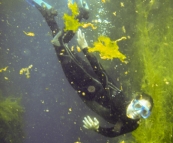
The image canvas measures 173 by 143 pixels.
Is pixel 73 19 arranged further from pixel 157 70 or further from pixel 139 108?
pixel 157 70

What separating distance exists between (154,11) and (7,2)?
16.8 meters

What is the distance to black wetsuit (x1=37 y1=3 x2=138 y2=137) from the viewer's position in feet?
17.1

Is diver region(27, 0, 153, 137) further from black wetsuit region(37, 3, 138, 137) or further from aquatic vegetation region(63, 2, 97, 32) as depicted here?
aquatic vegetation region(63, 2, 97, 32)

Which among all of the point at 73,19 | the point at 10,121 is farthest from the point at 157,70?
the point at 10,121

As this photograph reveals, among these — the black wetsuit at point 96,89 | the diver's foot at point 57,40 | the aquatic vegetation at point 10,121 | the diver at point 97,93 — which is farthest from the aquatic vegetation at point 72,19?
the aquatic vegetation at point 10,121

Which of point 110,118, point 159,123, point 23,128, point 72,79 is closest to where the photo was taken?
point 159,123

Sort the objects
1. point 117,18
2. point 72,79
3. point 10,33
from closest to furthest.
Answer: point 72,79, point 117,18, point 10,33

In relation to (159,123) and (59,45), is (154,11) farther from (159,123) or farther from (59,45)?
(159,123)

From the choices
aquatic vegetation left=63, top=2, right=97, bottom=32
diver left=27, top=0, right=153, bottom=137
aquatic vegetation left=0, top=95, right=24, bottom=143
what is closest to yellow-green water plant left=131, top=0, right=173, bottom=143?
diver left=27, top=0, right=153, bottom=137

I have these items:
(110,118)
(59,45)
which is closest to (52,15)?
(59,45)

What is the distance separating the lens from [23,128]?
1515cm

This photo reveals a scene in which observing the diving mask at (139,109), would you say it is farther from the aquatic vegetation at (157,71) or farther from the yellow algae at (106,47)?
the yellow algae at (106,47)

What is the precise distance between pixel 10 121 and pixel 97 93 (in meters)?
9.73

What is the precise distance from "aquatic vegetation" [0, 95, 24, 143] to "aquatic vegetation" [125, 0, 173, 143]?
8.00 metres
